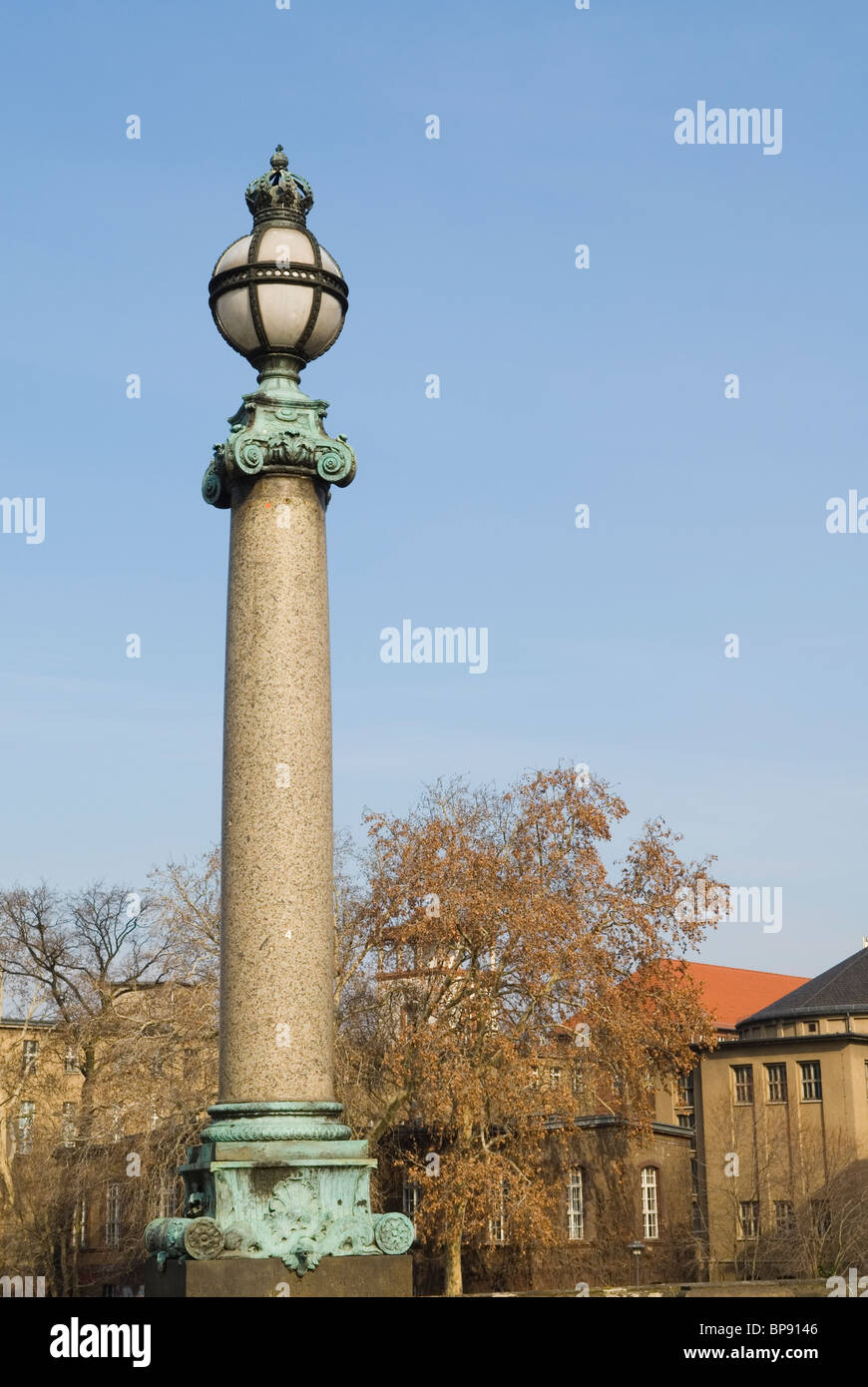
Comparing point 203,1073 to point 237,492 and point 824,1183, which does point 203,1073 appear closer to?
point 824,1183

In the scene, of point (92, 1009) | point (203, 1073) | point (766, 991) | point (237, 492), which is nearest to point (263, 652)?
point (237, 492)

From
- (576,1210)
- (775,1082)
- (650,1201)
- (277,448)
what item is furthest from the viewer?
(775,1082)

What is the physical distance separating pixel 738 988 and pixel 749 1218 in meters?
32.6

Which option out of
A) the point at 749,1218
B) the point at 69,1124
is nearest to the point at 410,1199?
the point at 749,1218

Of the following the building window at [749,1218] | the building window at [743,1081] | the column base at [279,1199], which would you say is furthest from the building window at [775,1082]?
the column base at [279,1199]

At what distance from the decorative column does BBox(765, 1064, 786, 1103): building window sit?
166 feet

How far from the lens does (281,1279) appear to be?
9.16 metres

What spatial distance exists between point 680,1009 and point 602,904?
3.26 m

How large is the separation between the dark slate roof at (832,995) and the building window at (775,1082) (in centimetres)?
219

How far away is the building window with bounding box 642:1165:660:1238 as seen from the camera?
55062 mm

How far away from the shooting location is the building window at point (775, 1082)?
57.8 meters

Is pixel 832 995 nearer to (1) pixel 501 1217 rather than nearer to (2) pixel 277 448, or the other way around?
(1) pixel 501 1217

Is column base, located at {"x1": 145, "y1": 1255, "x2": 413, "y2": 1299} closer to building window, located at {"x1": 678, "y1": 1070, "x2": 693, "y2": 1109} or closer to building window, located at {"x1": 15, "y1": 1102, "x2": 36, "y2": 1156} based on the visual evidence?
building window, located at {"x1": 15, "y1": 1102, "x2": 36, "y2": 1156}
